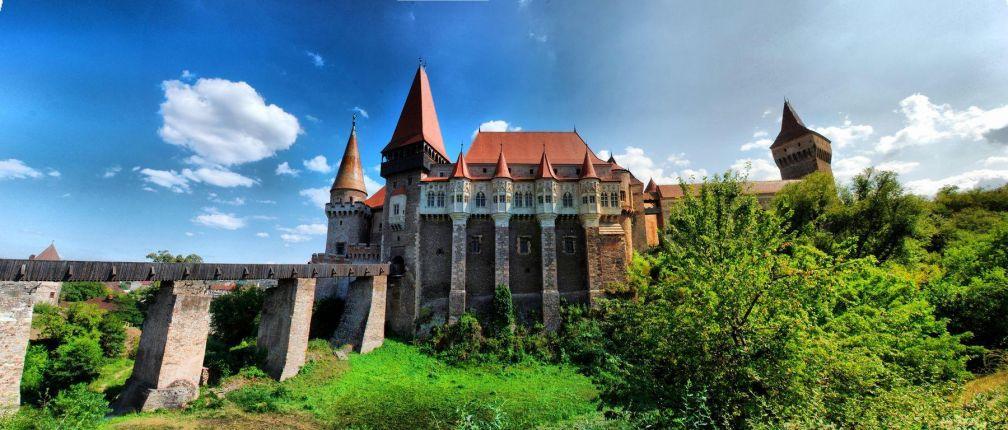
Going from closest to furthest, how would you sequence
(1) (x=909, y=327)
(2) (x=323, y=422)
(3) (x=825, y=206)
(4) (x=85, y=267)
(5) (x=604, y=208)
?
1. (1) (x=909, y=327)
2. (4) (x=85, y=267)
3. (2) (x=323, y=422)
4. (3) (x=825, y=206)
5. (5) (x=604, y=208)

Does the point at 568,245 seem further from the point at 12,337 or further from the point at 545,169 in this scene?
the point at 12,337

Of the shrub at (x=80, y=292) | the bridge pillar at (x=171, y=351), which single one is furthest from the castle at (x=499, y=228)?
the shrub at (x=80, y=292)

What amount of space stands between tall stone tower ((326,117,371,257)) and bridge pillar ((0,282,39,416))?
18360mm

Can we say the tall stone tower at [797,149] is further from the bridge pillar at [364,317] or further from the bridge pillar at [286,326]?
the bridge pillar at [286,326]

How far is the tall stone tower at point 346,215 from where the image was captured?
101 ft

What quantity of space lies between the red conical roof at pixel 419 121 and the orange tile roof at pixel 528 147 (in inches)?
144

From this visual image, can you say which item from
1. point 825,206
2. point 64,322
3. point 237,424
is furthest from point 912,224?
point 64,322

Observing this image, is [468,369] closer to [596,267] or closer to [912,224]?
[596,267]

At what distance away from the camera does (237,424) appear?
11828 mm

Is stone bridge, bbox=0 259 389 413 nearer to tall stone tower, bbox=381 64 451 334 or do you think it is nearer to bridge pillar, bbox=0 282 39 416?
bridge pillar, bbox=0 282 39 416

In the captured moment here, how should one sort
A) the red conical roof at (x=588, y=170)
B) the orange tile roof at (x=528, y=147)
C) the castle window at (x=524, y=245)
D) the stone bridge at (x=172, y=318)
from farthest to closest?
the orange tile roof at (x=528, y=147), the castle window at (x=524, y=245), the red conical roof at (x=588, y=170), the stone bridge at (x=172, y=318)

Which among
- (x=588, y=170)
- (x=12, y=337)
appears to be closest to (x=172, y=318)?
(x=12, y=337)

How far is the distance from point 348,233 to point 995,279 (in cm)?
3565

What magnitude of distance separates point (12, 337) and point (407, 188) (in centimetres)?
1853
